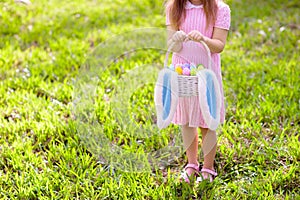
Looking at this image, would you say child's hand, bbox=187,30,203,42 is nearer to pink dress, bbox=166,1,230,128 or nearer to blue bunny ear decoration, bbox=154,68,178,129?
pink dress, bbox=166,1,230,128

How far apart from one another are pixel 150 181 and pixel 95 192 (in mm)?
274

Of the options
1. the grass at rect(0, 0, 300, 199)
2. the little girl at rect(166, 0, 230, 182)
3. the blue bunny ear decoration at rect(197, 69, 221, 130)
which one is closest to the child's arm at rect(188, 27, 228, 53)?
the little girl at rect(166, 0, 230, 182)

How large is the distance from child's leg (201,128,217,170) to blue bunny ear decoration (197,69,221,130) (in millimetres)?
139

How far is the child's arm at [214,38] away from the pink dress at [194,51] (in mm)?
26

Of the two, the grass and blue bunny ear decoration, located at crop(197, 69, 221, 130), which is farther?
the grass

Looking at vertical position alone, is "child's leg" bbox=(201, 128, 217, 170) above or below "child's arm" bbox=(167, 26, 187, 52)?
below

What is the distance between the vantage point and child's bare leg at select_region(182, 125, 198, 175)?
2332 millimetres

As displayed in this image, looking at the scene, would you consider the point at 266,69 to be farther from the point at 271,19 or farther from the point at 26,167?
the point at 26,167

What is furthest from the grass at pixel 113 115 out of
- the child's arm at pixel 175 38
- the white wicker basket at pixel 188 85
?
the child's arm at pixel 175 38

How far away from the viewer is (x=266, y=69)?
349 cm

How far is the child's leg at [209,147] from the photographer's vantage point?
230 centimetres

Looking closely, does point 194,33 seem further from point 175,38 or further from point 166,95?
point 166,95

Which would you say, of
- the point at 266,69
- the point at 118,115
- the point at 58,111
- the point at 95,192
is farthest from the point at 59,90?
the point at 266,69

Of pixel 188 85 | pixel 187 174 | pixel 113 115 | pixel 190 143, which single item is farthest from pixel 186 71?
pixel 113 115
